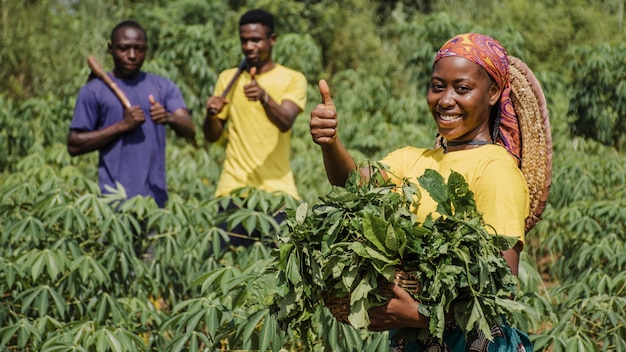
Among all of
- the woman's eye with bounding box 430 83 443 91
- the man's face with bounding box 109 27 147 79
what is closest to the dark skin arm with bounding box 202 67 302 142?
the man's face with bounding box 109 27 147 79

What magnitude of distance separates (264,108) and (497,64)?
2102 mm

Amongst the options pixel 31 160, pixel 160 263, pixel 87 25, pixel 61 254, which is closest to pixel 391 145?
pixel 31 160

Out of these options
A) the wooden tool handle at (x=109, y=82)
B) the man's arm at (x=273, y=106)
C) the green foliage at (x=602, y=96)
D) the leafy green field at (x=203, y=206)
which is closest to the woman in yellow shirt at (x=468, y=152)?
the leafy green field at (x=203, y=206)

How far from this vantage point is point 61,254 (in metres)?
3.53

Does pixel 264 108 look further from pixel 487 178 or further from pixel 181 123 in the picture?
pixel 487 178

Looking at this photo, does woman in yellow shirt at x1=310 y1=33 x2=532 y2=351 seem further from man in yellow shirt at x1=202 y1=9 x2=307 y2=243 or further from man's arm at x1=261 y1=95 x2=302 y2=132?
man in yellow shirt at x1=202 y1=9 x2=307 y2=243

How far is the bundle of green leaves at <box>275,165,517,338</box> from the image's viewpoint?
6.42ft

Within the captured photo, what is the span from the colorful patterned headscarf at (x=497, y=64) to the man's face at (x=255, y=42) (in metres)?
2.16

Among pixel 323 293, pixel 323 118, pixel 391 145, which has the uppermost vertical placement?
pixel 323 118

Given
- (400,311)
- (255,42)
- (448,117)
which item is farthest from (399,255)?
(255,42)

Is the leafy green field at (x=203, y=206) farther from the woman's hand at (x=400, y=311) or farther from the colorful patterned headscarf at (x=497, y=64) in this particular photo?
the colorful patterned headscarf at (x=497, y=64)

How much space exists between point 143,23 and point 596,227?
291 inches

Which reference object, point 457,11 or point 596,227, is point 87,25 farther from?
point 596,227

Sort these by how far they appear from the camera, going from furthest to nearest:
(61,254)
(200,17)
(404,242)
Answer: (200,17) → (61,254) → (404,242)
